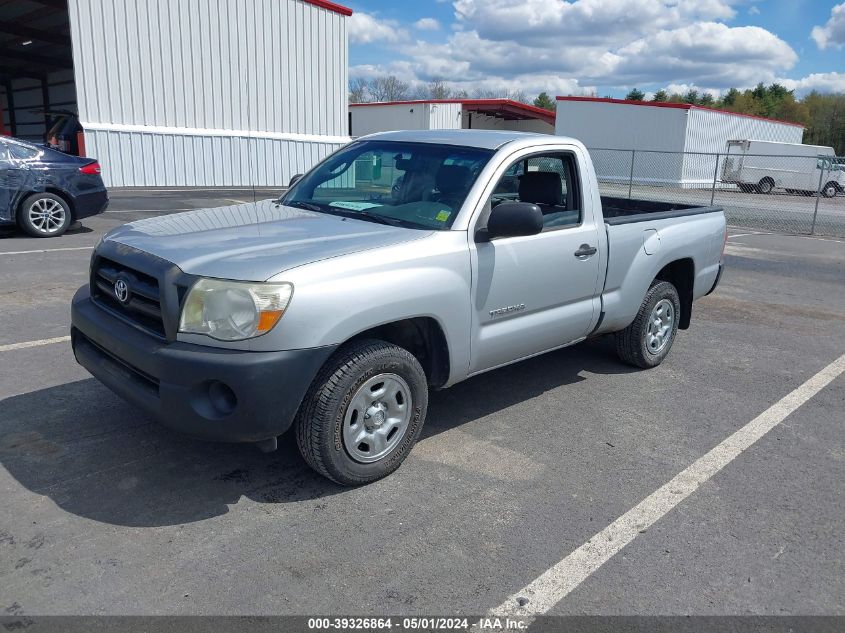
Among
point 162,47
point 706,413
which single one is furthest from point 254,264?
point 162,47

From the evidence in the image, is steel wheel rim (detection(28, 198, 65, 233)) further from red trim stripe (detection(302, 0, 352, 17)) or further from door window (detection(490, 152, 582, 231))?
red trim stripe (detection(302, 0, 352, 17))

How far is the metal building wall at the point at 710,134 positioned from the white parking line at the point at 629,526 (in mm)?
29208

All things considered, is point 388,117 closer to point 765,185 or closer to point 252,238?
point 765,185

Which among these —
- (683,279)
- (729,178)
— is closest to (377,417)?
(683,279)

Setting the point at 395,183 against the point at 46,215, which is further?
the point at 46,215

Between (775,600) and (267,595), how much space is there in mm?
2053

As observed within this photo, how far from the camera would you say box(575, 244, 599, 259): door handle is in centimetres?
465

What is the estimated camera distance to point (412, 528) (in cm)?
334

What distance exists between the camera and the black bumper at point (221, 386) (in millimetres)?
3125

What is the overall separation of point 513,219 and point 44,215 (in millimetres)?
9446

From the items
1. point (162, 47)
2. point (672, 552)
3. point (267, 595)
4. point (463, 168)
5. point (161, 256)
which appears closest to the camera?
point (267, 595)

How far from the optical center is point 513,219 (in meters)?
3.89

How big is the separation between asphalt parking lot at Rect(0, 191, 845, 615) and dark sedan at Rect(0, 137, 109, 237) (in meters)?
5.98

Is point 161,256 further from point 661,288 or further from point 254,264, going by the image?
point 661,288
